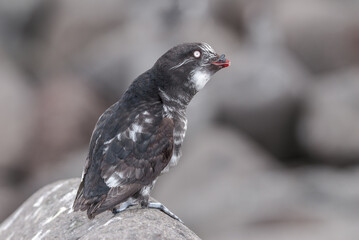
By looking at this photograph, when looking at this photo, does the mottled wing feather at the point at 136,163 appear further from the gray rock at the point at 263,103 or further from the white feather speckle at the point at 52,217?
the gray rock at the point at 263,103

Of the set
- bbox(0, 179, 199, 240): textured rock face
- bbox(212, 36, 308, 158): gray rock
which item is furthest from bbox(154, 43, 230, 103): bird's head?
bbox(212, 36, 308, 158): gray rock

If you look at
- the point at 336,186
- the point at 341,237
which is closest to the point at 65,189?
the point at 341,237

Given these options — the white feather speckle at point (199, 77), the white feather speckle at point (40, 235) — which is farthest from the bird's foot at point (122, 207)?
the white feather speckle at point (199, 77)

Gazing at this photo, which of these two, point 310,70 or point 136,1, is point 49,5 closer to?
point 136,1

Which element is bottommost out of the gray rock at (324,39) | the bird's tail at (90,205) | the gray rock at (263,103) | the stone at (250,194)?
the bird's tail at (90,205)

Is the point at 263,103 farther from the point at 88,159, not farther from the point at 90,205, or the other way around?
the point at 90,205
